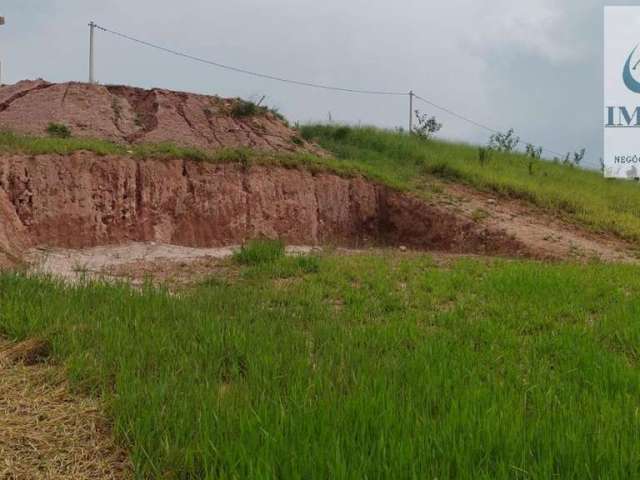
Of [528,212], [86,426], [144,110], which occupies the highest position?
[144,110]

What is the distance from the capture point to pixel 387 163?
16.3 m

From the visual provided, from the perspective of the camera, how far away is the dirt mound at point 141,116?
13.5 meters

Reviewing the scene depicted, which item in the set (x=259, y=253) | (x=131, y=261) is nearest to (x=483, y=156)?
(x=259, y=253)

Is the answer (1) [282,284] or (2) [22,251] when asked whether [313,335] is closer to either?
(1) [282,284]

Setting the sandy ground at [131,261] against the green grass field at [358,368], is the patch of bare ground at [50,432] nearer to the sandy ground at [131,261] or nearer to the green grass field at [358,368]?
the green grass field at [358,368]

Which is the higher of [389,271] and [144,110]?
[144,110]

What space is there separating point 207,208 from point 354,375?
9109 millimetres

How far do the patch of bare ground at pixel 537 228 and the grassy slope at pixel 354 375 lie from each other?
185 inches

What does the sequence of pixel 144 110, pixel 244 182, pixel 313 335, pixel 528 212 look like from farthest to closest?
pixel 144 110, pixel 528 212, pixel 244 182, pixel 313 335

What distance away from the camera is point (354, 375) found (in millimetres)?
3271

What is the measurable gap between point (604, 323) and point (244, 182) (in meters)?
8.90

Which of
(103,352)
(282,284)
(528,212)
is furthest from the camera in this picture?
(528,212)

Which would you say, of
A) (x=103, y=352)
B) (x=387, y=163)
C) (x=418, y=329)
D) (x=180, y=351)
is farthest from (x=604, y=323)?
(x=387, y=163)

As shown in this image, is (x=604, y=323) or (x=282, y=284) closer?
(x=604, y=323)
